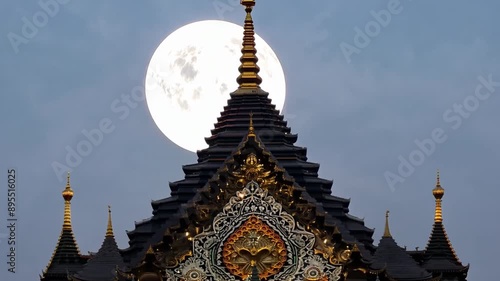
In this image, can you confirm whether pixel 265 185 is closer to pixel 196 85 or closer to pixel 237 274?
pixel 237 274

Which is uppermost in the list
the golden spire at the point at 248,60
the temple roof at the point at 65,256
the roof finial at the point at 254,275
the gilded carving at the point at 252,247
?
the golden spire at the point at 248,60

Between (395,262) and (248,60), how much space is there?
11735mm

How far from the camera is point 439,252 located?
13100cm

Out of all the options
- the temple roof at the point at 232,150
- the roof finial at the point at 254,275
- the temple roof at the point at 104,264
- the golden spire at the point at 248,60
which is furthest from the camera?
the golden spire at the point at 248,60

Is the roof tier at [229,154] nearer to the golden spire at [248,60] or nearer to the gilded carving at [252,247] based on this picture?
the golden spire at [248,60]

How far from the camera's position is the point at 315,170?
131 m

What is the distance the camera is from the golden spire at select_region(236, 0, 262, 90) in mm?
133875

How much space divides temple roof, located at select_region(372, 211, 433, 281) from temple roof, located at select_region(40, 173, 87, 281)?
1011cm

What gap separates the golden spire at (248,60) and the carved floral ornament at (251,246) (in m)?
10.3

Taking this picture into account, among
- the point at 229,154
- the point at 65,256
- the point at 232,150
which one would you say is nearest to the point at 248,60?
the point at 232,150

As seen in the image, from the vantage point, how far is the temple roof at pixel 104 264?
124875mm

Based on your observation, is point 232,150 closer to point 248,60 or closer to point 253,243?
point 248,60

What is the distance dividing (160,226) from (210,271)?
5807 millimetres

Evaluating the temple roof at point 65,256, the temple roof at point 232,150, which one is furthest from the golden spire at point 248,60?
the temple roof at point 65,256
